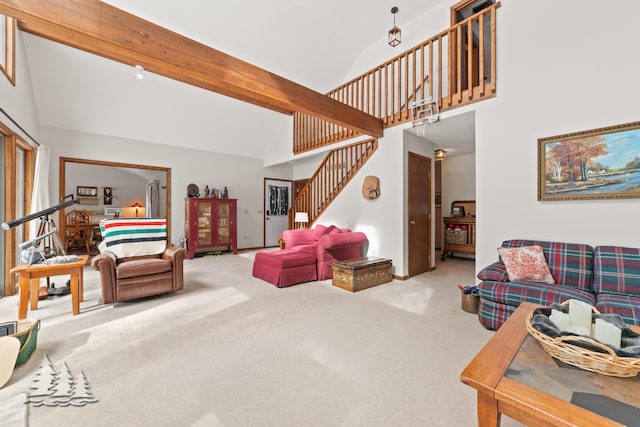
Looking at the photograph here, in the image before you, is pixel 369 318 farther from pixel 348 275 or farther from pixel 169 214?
pixel 169 214

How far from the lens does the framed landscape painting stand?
2.51 metres

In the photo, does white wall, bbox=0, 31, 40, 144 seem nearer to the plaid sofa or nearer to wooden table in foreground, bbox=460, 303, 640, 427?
wooden table in foreground, bbox=460, 303, 640, 427

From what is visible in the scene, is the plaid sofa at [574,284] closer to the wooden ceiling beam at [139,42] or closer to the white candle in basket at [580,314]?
the white candle in basket at [580,314]

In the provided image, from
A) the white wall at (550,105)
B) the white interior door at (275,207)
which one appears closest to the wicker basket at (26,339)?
the white wall at (550,105)

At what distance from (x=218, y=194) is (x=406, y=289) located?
5243mm

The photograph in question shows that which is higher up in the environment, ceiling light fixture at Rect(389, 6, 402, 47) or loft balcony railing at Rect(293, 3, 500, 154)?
ceiling light fixture at Rect(389, 6, 402, 47)

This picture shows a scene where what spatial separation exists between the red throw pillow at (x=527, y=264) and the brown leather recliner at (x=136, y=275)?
3894 mm

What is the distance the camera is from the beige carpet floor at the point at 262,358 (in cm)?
149

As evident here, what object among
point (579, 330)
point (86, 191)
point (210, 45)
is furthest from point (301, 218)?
point (86, 191)

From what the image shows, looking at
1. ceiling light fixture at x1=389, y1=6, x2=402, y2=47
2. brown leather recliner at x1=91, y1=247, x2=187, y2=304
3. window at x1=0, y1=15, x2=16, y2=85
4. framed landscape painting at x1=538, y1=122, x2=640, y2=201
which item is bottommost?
brown leather recliner at x1=91, y1=247, x2=187, y2=304

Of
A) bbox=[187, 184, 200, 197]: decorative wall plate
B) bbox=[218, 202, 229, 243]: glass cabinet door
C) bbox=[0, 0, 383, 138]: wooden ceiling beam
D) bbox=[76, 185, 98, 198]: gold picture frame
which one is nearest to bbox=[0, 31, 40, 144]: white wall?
bbox=[0, 0, 383, 138]: wooden ceiling beam

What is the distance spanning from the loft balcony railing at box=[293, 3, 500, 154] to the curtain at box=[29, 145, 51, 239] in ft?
15.4

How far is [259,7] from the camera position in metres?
4.79

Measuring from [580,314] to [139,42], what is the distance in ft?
11.0
